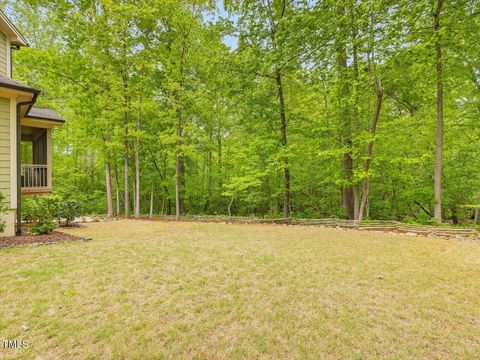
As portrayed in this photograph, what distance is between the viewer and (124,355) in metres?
2.16

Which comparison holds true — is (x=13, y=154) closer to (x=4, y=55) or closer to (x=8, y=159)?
(x=8, y=159)

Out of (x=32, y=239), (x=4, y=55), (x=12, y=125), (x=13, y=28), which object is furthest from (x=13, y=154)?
(x=13, y=28)

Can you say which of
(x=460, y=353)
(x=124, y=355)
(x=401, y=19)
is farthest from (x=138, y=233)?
(x=401, y=19)

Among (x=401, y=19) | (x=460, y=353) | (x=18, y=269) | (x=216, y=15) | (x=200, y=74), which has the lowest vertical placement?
(x=460, y=353)

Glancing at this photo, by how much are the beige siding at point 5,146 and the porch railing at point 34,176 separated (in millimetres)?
2589

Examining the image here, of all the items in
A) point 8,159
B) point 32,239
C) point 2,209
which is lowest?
point 32,239

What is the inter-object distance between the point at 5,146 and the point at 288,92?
11.4 metres

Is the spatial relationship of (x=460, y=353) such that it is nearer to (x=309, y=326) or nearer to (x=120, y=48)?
(x=309, y=326)

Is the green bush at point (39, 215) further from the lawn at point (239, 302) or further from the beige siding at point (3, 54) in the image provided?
the beige siding at point (3, 54)

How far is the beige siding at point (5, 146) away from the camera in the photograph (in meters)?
6.36

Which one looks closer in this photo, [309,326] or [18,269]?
[309,326]

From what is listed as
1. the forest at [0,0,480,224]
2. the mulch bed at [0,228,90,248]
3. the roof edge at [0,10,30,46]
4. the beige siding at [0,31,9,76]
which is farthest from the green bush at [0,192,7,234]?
the forest at [0,0,480,224]

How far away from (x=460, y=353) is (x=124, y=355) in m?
3.22

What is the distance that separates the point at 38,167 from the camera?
9086 millimetres
